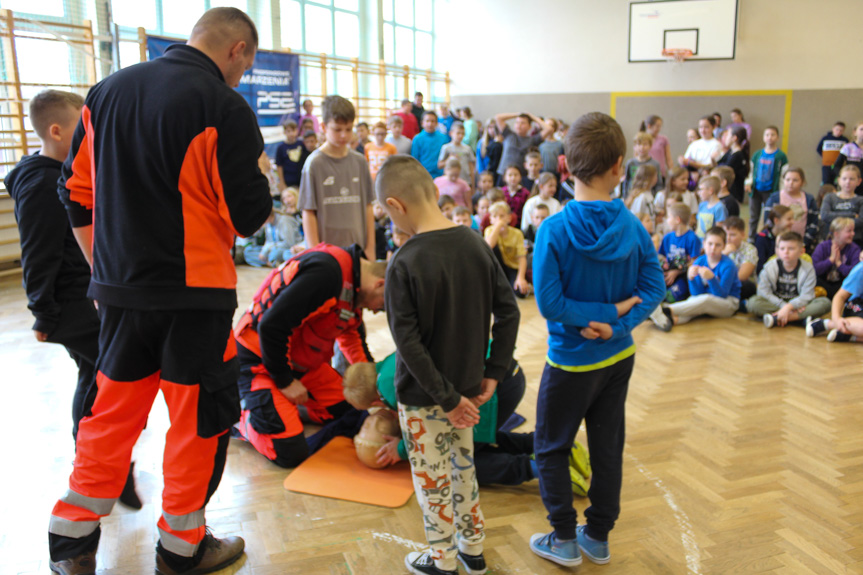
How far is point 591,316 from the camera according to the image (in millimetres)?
1905

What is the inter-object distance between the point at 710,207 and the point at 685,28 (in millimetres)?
6831

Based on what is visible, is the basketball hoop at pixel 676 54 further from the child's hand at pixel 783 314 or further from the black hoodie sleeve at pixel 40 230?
the black hoodie sleeve at pixel 40 230

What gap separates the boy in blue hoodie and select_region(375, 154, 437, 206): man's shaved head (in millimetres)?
387

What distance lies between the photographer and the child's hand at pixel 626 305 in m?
1.94

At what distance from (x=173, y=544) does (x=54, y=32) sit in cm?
680

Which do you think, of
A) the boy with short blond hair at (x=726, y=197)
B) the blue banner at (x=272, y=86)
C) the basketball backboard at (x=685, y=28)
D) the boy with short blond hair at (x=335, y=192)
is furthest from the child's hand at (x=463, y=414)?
the basketball backboard at (x=685, y=28)

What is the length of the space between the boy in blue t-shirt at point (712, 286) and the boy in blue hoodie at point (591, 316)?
3.09 m

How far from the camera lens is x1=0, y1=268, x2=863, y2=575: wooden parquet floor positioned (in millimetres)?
2141

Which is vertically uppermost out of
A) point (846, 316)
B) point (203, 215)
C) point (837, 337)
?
point (203, 215)

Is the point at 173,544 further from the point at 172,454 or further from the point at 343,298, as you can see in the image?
the point at 343,298

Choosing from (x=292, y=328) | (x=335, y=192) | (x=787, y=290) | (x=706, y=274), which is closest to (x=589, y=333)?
(x=292, y=328)

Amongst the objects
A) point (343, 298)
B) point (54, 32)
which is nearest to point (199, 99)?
point (343, 298)

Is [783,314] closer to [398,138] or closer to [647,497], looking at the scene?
[647,497]

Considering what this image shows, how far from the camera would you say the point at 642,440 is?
2.97 metres
